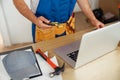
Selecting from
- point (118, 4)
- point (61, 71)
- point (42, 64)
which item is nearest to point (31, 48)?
point (42, 64)

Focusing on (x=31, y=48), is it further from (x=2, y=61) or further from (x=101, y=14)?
(x=101, y=14)

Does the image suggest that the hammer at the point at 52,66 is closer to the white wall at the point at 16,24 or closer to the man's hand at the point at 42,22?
the man's hand at the point at 42,22

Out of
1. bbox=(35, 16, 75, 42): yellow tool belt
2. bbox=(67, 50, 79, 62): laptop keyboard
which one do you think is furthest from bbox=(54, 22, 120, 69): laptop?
bbox=(35, 16, 75, 42): yellow tool belt

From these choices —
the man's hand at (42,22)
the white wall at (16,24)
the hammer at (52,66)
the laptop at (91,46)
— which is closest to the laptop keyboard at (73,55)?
the laptop at (91,46)

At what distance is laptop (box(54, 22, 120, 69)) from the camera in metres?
0.84

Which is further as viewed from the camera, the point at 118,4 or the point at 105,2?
the point at 105,2

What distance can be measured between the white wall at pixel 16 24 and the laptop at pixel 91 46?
133cm

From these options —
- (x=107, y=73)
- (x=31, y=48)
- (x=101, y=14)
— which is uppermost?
(x=31, y=48)

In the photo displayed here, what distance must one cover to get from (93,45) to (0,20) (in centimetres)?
161

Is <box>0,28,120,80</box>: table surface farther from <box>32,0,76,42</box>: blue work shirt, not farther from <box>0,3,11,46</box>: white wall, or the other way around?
<box>0,3,11,46</box>: white wall

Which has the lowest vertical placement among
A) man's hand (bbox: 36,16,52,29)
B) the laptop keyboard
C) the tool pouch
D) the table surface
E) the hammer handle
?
the table surface

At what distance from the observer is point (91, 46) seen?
89 centimetres

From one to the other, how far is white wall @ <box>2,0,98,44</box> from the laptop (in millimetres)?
1327

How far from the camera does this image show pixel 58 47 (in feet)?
3.68
